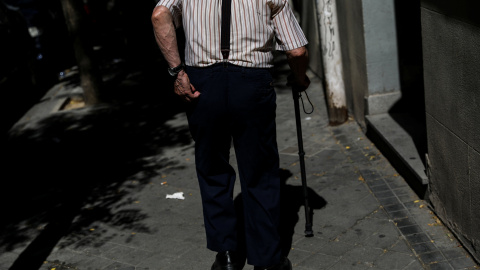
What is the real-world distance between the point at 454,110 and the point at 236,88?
1445 millimetres

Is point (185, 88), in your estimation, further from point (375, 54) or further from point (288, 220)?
point (375, 54)

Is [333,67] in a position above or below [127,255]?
above

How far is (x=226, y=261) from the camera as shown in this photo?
15.0 feet

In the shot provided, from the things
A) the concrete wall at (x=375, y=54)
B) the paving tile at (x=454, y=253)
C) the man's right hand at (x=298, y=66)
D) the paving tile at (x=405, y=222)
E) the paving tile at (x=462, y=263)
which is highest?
the man's right hand at (x=298, y=66)

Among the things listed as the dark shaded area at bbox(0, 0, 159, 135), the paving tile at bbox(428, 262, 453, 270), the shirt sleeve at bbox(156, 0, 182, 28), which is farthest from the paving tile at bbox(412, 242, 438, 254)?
the dark shaded area at bbox(0, 0, 159, 135)

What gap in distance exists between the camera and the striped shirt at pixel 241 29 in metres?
3.97

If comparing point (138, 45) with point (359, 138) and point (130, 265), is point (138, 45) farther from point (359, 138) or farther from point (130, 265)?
point (130, 265)

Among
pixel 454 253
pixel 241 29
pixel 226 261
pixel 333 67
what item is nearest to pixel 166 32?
pixel 241 29

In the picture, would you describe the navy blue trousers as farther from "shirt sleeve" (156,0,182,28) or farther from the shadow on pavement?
the shadow on pavement

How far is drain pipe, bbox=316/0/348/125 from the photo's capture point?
7922 mm

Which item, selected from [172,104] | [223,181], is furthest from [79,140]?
[223,181]

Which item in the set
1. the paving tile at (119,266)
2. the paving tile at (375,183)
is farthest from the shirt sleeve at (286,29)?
the paving tile at (375,183)

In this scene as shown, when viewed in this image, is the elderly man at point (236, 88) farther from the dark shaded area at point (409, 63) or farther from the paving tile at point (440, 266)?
the dark shaded area at point (409, 63)

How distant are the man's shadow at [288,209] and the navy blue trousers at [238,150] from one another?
0.52m
